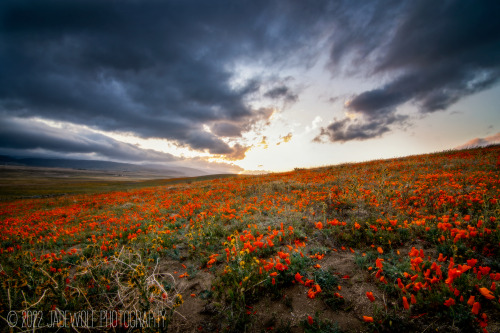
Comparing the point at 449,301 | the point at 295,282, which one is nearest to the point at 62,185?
the point at 295,282

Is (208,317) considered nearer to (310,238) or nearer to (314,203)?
(310,238)

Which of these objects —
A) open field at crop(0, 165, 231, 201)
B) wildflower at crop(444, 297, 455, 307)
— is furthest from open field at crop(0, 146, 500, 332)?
open field at crop(0, 165, 231, 201)

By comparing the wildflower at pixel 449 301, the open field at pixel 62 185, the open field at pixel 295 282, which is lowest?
the open field at pixel 62 185

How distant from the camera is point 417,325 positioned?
95.7 inches

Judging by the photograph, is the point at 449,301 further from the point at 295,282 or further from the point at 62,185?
the point at 62,185

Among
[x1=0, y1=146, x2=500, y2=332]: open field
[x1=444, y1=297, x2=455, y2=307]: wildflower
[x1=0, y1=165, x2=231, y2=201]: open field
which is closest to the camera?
[x1=444, y1=297, x2=455, y2=307]: wildflower

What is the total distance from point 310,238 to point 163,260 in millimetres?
3956

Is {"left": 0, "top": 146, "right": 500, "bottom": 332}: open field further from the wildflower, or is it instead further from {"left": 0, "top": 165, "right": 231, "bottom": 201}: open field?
{"left": 0, "top": 165, "right": 231, "bottom": 201}: open field

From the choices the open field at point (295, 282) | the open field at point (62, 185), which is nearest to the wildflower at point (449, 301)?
the open field at point (295, 282)

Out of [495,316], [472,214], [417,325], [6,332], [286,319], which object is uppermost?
[472,214]

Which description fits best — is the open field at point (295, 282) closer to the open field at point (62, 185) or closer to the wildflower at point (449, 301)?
the wildflower at point (449, 301)

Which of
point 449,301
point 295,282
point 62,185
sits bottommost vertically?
point 62,185

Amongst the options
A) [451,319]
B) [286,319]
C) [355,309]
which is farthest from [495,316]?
[286,319]

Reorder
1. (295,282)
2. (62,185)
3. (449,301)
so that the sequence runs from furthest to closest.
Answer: (62,185), (295,282), (449,301)
